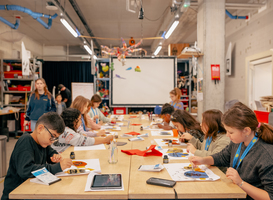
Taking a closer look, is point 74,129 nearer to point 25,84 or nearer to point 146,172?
point 146,172

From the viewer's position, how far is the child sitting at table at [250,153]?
4.46ft

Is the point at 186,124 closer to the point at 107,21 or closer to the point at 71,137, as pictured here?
the point at 71,137

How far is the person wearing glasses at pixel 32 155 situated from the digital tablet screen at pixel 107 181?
0.96 feet

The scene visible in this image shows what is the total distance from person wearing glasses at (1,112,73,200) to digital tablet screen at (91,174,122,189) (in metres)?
0.29

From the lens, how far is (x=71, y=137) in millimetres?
2420

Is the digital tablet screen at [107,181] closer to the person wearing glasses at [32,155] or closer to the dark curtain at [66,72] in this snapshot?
the person wearing glasses at [32,155]

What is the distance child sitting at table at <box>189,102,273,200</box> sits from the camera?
4.46 ft

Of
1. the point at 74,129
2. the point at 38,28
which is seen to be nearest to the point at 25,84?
the point at 38,28

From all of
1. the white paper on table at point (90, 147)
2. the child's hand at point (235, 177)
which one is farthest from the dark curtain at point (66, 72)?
the child's hand at point (235, 177)

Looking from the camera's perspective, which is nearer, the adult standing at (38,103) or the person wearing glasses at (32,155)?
the person wearing glasses at (32,155)

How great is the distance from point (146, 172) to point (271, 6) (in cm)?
515

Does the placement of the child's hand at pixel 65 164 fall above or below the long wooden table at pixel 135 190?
above

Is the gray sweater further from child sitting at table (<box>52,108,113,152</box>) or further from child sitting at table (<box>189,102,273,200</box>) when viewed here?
child sitting at table (<box>52,108,113,152</box>)

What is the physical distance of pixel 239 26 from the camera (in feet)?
21.9
